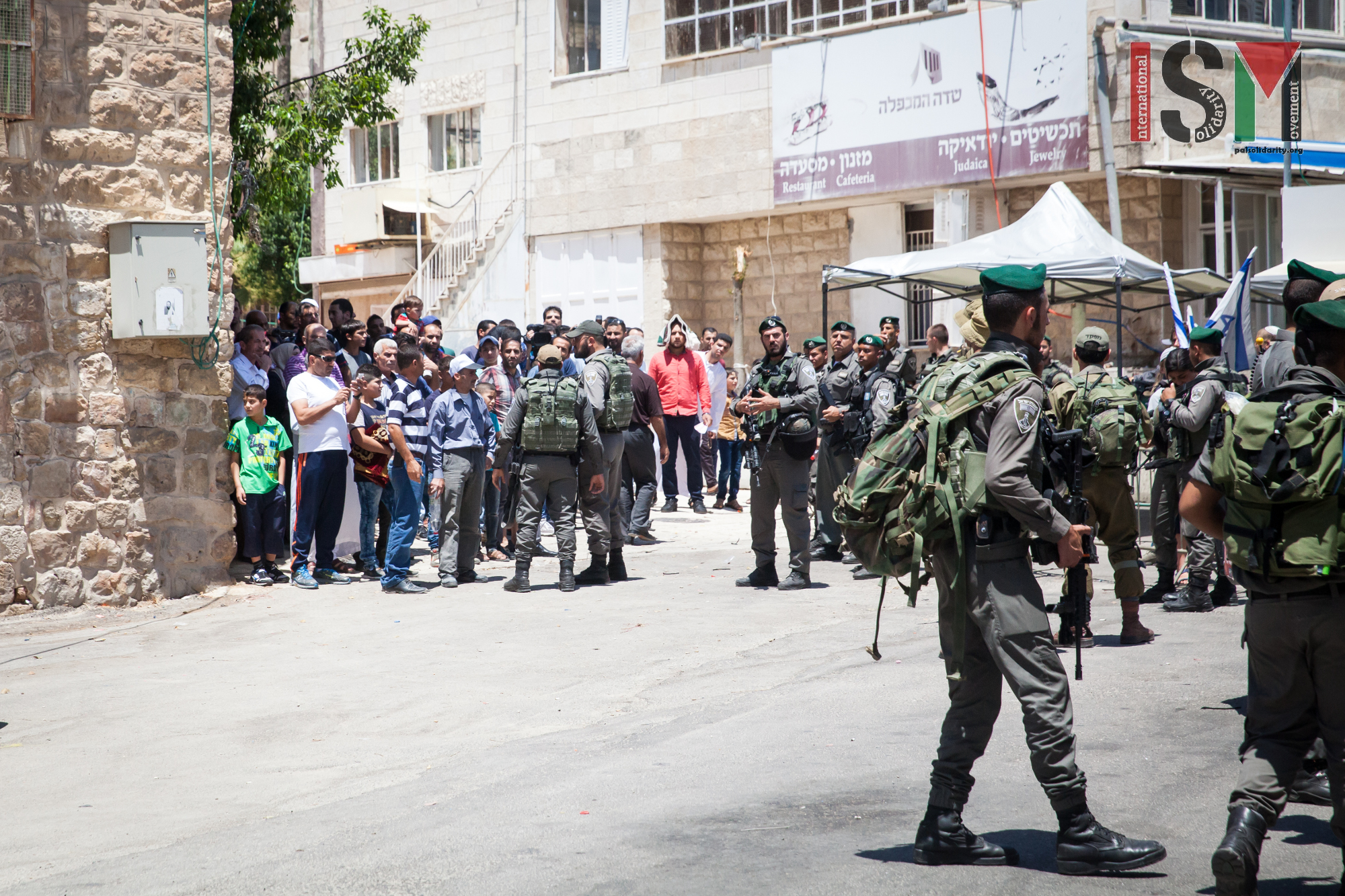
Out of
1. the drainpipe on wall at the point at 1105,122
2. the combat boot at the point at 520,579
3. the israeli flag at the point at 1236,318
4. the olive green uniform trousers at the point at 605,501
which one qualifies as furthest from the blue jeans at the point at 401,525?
the drainpipe on wall at the point at 1105,122

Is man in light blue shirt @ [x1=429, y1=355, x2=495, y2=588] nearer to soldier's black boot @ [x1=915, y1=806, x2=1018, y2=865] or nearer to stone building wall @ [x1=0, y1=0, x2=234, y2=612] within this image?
stone building wall @ [x1=0, y1=0, x2=234, y2=612]

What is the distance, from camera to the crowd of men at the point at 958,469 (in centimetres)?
390

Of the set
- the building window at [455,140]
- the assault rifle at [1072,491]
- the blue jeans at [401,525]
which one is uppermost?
the building window at [455,140]

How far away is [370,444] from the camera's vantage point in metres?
10.3

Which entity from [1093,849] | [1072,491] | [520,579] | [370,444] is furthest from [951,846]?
[370,444]

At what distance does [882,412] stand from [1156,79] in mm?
10129

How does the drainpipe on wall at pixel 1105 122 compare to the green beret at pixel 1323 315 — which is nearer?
the green beret at pixel 1323 315

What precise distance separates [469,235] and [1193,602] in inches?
760

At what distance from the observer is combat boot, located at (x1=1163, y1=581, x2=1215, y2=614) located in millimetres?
9000

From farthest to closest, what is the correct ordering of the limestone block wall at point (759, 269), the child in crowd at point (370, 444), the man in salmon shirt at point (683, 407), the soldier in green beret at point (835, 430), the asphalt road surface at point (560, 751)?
the limestone block wall at point (759, 269) → the man in salmon shirt at point (683, 407) → the soldier in green beret at point (835, 430) → the child in crowd at point (370, 444) → the asphalt road surface at point (560, 751)

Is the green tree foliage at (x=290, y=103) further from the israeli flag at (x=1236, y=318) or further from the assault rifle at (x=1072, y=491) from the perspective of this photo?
the assault rifle at (x=1072, y=491)

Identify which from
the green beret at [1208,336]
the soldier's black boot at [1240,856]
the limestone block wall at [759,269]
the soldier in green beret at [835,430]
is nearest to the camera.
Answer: the soldier's black boot at [1240,856]

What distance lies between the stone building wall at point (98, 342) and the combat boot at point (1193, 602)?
22.6 ft

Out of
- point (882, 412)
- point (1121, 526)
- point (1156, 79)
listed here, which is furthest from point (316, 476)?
point (1156, 79)
